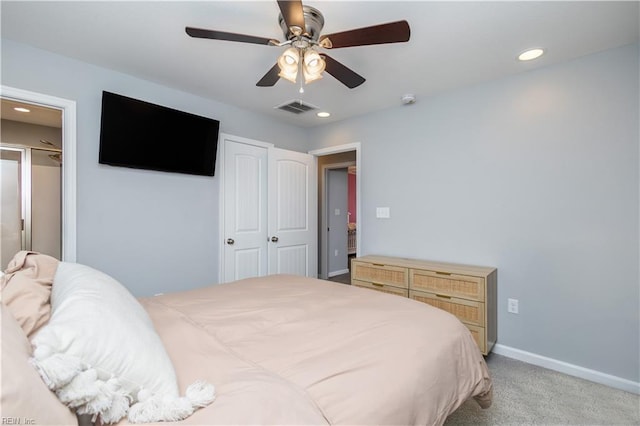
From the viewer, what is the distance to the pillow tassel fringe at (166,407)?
2.36 feet

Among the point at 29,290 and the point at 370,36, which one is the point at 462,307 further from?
the point at 29,290

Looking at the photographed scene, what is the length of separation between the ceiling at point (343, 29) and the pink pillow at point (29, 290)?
1.55 meters

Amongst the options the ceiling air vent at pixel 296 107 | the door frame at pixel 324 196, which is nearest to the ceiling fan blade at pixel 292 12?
the ceiling air vent at pixel 296 107

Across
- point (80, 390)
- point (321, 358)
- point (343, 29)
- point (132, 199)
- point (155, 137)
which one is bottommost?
point (321, 358)

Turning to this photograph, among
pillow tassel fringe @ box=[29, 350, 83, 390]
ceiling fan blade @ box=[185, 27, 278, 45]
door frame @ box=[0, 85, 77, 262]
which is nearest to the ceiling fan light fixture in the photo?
ceiling fan blade @ box=[185, 27, 278, 45]

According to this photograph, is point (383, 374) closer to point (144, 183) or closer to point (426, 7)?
point (426, 7)

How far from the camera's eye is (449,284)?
265 cm

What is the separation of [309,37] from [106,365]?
5.60 feet

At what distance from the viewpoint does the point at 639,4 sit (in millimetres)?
1768

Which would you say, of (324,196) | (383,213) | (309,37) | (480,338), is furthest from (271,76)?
(324,196)

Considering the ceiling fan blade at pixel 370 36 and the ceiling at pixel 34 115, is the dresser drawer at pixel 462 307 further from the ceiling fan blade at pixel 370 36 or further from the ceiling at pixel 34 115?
the ceiling at pixel 34 115

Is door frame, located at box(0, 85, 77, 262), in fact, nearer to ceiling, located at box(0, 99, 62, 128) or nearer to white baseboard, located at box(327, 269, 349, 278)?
ceiling, located at box(0, 99, 62, 128)

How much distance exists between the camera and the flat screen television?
2.52m

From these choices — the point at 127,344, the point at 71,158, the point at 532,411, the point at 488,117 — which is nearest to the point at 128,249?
the point at 71,158
